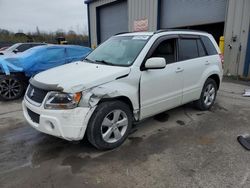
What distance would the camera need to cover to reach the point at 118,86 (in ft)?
10.5

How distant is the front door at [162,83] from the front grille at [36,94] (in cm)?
147

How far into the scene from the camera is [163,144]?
3516 mm

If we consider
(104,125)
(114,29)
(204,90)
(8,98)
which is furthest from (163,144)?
(114,29)

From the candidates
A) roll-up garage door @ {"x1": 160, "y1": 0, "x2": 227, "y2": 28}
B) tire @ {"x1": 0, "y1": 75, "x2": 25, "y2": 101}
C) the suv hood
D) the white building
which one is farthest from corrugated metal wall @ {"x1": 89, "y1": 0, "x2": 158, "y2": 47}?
the suv hood

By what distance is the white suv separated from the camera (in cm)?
289

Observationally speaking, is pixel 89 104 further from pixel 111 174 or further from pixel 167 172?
pixel 167 172

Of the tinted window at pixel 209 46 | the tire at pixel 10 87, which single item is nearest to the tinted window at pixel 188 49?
the tinted window at pixel 209 46

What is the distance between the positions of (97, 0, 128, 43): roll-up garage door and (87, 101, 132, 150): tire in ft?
39.6

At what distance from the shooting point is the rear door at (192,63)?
4262 millimetres

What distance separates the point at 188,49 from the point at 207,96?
1.31m

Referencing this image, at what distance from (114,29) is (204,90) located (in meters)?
11.8

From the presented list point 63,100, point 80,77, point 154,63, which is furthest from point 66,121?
point 154,63

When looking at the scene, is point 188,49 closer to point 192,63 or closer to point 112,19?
point 192,63

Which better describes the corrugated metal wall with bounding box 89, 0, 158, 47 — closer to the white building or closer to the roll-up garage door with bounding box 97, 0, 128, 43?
the white building
